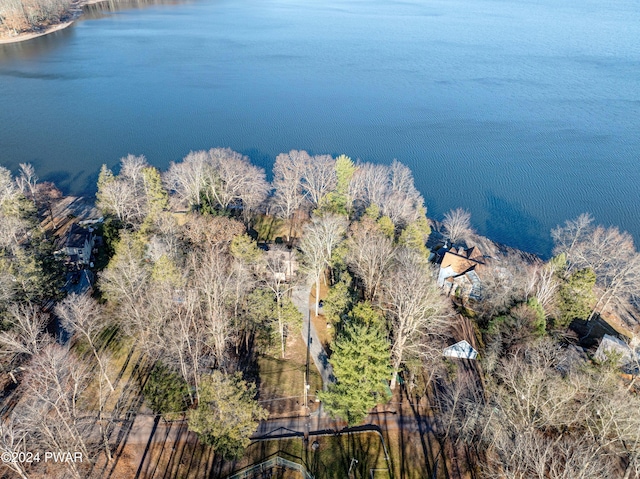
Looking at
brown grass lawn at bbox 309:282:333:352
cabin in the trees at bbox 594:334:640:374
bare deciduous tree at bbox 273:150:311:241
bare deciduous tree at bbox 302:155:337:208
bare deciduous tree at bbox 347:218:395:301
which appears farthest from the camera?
bare deciduous tree at bbox 302:155:337:208

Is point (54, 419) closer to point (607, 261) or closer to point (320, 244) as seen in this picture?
point (320, 244)

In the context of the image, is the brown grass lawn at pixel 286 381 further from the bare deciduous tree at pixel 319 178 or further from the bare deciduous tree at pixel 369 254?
the bare deciduous tree at pixel 319 178

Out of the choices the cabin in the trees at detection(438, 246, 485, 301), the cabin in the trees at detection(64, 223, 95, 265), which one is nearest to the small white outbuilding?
the cabin in the trees at detection(438, 246, 485, 301)

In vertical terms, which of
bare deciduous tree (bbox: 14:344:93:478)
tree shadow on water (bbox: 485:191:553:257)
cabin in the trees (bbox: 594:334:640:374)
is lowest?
tree shadow on water (bbox: 485:191:553:257)

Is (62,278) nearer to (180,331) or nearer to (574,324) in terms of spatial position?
(180,331)

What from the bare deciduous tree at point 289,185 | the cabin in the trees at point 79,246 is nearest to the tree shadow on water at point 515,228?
the bare deciduous tree at point 289,185

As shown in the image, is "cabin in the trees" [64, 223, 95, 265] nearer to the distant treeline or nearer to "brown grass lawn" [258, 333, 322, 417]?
"brown grass lawn" [258, 333, 322, 417]

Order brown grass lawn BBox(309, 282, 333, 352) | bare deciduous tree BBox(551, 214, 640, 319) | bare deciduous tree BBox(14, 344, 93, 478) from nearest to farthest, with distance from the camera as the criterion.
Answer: bare deciduous tree BBox(14, 344, 93, 478) < brown grass lawn BBox(309, 282, 333, 352) < bare deciduous tree BBox(551, 214, 640, 319)
